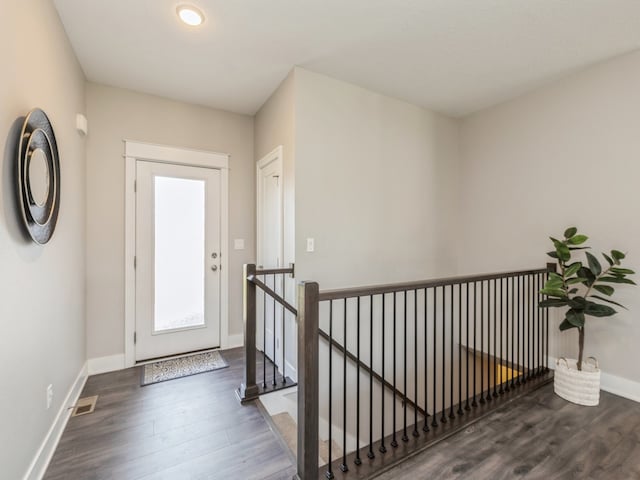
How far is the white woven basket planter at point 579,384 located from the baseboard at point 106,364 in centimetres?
387

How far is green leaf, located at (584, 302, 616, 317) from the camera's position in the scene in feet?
7.02

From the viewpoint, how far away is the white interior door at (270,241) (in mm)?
2930

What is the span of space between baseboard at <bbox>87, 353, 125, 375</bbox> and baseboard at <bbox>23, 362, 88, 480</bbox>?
1.13 ft

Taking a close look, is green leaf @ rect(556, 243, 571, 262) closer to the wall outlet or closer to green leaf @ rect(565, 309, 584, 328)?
green leaf @ rect(565, 309, 584, 328)

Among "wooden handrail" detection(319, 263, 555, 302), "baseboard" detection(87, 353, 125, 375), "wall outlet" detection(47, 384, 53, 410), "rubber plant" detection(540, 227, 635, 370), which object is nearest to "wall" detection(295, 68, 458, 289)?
"wooden handrail" detection(319, 263, 555, 302)

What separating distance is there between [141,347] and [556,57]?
460 cm

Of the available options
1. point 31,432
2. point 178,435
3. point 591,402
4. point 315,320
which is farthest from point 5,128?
point 591,402

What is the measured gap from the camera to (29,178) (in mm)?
1466

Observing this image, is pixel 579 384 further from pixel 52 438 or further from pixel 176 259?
pixel 176 259

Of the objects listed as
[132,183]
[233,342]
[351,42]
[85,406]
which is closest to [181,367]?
[233,342]

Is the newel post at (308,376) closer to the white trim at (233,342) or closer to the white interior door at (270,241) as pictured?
the white interior door at (270,241)

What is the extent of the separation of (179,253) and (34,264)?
1556 mm

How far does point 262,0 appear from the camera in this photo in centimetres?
185

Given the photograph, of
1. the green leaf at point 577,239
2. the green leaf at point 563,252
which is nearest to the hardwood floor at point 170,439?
the green leaf at point 563,252
